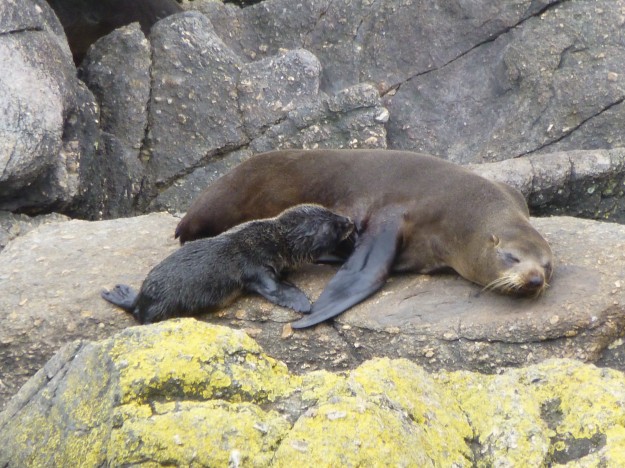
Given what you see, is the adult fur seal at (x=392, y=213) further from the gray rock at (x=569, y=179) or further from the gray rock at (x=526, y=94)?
the gray rock at (x=526, y=94)

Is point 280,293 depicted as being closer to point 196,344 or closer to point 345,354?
point 345,354

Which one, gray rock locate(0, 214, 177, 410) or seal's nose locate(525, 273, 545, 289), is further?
gray rock locate(0, 214, 177, 410)

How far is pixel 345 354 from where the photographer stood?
17.5 feet

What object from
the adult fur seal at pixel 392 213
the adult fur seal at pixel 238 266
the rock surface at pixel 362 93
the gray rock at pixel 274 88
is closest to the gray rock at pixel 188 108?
the rock surface at pixel 362 93

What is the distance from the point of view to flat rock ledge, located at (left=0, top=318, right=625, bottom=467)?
292 centimetres

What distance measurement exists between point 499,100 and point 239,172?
4480mm

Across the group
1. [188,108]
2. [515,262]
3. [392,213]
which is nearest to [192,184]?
[188,108]

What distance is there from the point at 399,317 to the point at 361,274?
→ 0.50m

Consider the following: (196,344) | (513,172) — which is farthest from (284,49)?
(196,344)

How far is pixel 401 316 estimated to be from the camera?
17.8 ft

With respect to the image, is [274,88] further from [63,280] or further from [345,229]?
[63,280]

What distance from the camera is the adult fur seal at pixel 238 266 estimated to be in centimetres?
548

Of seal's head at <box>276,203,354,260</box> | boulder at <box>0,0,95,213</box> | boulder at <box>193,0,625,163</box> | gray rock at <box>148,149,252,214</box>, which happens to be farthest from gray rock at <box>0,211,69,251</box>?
boulder at <box>193,0,625,163</box>

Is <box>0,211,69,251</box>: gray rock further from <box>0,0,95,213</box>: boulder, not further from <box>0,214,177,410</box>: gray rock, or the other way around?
<box>0,214,177,410</box>: gray rock
